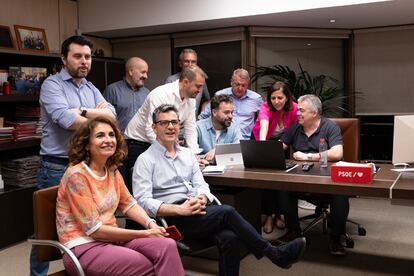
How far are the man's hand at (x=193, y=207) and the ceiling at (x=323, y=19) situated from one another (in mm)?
3019

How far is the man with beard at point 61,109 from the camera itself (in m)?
2.67

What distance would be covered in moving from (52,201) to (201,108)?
2641 millimetres

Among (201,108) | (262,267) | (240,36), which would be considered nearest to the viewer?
(262,267)

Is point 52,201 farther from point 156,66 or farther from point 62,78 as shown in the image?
point 156,66

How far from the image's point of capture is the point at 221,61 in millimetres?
6117

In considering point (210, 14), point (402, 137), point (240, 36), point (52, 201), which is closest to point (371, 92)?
point (240, 36)

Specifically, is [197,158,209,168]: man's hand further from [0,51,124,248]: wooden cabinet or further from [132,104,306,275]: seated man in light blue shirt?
[0,51,124,248]: wooden cabinet

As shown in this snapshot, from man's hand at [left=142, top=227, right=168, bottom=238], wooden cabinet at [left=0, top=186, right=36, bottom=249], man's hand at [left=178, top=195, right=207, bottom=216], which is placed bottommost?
wooden cabinet at [left=0, top=186, right=36, bottom=249]

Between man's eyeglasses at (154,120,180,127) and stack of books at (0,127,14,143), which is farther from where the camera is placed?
stack of books at (0,127,14,143)

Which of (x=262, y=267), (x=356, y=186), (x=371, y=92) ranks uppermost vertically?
(x=371, y=92)

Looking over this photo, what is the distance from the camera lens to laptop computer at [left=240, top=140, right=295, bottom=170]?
10.3 feet

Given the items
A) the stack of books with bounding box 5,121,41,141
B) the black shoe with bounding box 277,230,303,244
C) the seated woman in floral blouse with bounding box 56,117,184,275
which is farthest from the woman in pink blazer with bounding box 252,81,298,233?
the stack of books with bounding box 5,121,41,141

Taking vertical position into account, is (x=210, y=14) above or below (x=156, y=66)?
above

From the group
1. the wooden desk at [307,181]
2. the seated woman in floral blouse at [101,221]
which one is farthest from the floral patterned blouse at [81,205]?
the wooden desk at [307,181]
